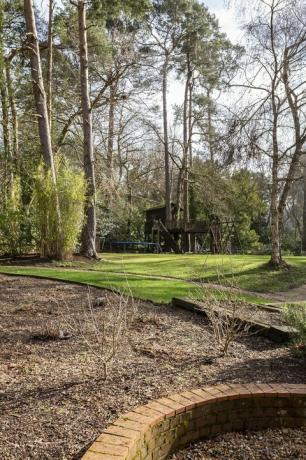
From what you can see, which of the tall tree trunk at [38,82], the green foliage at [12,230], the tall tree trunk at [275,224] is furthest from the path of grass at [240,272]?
the tall tree trunk at [38,82]

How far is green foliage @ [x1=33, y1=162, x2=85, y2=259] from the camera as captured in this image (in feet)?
36.2

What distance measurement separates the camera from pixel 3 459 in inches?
75.8

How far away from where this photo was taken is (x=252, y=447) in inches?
94.1

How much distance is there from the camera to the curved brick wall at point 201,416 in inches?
84.5

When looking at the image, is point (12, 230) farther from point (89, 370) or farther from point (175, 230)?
point (175, 230)

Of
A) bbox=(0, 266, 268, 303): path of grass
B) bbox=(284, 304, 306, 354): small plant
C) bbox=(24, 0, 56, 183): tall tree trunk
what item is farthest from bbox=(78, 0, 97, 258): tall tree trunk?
bbox=(284, 304, 306, 354): small plant

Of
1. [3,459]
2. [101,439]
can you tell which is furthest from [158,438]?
[3,459]

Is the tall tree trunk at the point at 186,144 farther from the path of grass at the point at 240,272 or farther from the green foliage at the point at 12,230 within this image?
the green foliage at the point at 12,230

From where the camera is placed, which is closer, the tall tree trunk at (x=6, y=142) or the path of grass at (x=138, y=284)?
the path of grass at (x=138, y=284)

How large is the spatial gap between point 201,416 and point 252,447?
316mm

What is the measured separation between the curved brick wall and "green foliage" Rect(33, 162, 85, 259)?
884 centimetres

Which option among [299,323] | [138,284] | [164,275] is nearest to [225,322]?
[299,323]

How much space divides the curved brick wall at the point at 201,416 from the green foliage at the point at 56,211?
348 inches

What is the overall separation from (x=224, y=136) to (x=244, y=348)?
7.14m
